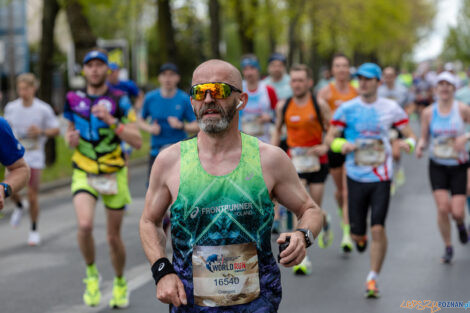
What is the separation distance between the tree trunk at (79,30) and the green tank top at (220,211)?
42.0 feet

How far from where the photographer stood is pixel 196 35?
163 feet

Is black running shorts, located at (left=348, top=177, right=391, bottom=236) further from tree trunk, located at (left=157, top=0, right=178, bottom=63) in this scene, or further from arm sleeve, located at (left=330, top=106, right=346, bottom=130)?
tree trunk, located at (left=157, top=0, right=178, bottom=63)

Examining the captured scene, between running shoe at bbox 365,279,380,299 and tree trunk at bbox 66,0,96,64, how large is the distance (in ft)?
34.4

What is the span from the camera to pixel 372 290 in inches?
259

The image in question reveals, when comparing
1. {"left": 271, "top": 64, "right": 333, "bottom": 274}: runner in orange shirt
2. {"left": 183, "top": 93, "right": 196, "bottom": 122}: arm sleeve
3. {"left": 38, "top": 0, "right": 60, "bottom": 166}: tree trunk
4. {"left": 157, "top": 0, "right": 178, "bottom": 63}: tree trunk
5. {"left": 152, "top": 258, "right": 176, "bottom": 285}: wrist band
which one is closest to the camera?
{"left": 152, "top": 258, "right": 176, "bottom": 285}: wrist band

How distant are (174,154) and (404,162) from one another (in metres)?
15.8

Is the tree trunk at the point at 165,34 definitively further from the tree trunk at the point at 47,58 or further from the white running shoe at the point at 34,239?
the white running shoe at the point at 34,239

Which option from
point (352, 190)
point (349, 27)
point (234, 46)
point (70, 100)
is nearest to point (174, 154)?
point (70, 100)

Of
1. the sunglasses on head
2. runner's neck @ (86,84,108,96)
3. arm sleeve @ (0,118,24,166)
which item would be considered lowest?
arm sleeve @ (0,118,24,166)

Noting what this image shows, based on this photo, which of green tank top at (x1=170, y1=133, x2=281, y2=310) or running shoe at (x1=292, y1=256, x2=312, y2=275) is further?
running shoe at (x1=292, y1=256, x2=312, y2=275)

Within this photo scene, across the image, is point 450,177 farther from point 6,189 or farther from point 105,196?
point 6,189

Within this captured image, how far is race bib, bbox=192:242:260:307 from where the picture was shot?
3.41m

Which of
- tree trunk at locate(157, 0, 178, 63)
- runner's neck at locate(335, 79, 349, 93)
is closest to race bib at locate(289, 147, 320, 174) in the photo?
runner's neck at locate(335, 79, 349, 93)

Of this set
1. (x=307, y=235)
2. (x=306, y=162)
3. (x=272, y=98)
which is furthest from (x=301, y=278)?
(x=307, y=235)
